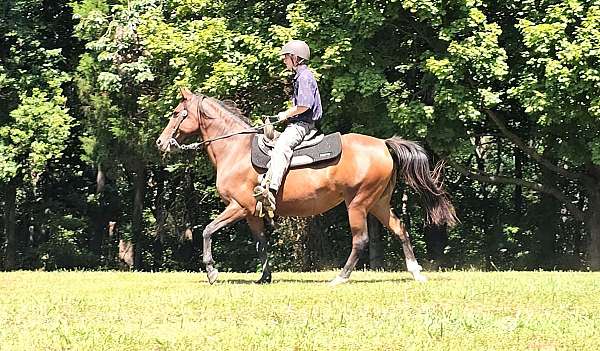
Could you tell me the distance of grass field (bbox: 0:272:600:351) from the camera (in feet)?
26.8

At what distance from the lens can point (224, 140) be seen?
14.3 meters

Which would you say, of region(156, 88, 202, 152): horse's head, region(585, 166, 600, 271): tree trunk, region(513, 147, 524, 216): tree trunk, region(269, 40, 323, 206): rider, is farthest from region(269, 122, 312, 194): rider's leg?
region(513, 147, 524, 216): tree trunk

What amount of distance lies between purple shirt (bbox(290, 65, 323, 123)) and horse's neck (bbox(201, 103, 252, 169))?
113cm

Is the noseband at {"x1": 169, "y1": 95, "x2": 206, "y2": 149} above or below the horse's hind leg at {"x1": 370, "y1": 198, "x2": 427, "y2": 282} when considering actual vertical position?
above

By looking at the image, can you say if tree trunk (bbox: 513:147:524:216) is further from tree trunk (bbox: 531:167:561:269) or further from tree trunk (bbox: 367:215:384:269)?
tree trunk (bbox: 367:215:384:269)

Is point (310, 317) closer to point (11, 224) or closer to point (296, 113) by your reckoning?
point (296, 113)

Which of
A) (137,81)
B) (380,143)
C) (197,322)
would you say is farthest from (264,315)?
(137,81)

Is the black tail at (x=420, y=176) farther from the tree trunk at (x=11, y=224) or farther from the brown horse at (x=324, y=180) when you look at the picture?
the tree trunk at (x=11, y=224)

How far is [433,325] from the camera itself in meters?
8.95

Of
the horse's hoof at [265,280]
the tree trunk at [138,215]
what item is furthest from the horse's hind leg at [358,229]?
the tree trunk at [138,215]

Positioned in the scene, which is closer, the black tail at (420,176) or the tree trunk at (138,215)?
the black tail at (420,176)

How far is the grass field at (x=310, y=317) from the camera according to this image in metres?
8.16

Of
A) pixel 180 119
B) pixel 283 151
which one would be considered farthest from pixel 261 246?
pixel 180 119

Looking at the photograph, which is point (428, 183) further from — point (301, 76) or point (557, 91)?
point (557, 91)
